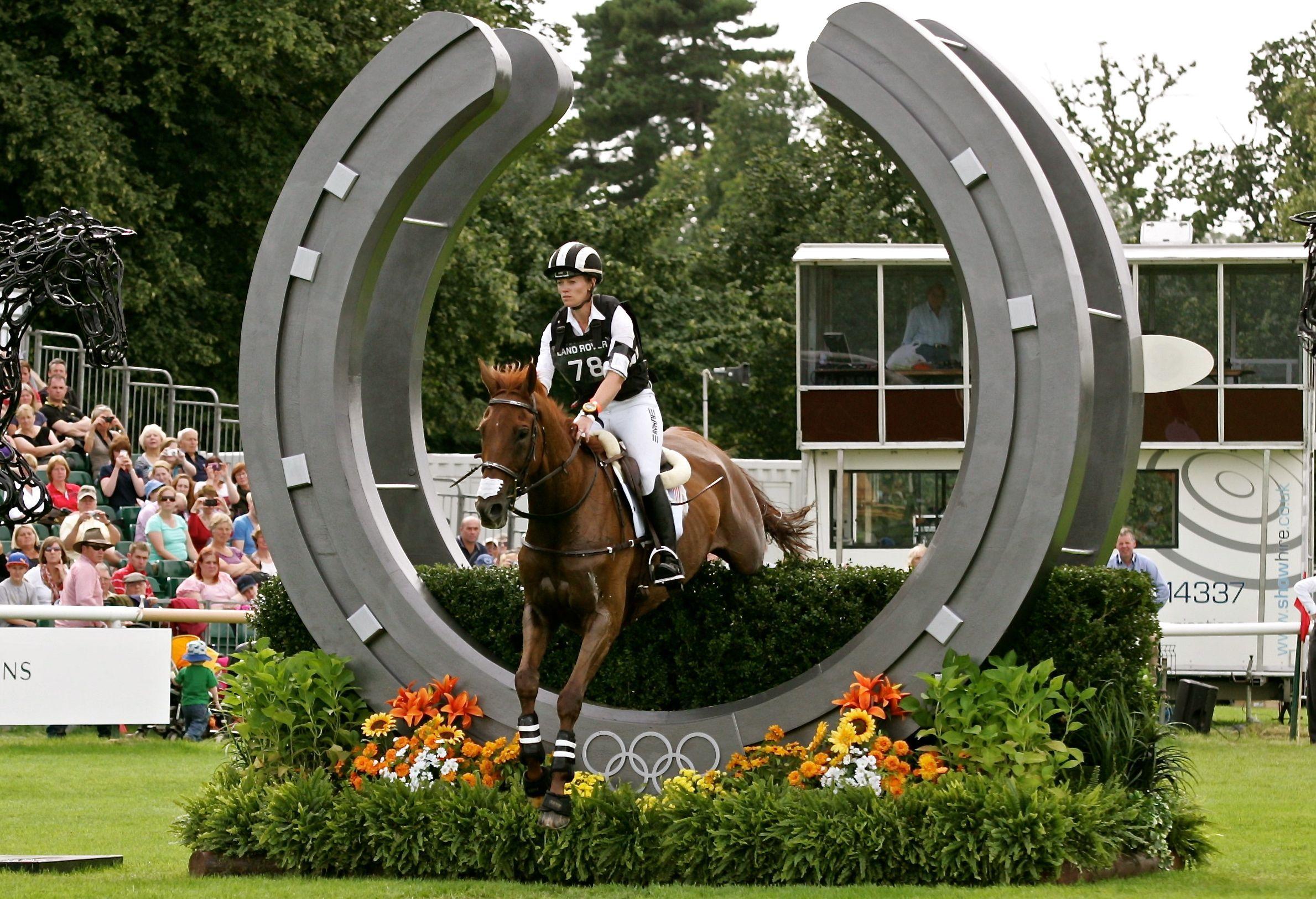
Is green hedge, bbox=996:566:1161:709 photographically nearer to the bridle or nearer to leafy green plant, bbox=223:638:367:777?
the bridle

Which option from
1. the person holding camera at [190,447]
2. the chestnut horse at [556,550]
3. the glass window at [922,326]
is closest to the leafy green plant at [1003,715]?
the chestnut horse at [556,550]

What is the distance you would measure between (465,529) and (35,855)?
283 inches

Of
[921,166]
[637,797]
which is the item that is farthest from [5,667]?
[921,166]

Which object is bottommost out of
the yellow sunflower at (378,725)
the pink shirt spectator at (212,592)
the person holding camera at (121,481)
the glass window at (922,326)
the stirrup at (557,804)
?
the stirrup at (557,804)

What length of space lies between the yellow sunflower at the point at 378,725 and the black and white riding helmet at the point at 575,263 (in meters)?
2.67

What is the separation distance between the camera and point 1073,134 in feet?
152

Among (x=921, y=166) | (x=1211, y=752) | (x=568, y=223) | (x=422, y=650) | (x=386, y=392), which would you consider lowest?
(x=1211, y=752)

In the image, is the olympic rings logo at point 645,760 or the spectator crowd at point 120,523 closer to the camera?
the olympic rings logo at point 645,760

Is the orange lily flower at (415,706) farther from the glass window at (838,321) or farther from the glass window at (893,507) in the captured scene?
the glass window at (838,321)

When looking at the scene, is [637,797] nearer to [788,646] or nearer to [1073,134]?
[788,646]

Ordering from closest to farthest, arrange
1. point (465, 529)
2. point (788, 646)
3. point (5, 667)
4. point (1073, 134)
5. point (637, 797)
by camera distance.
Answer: point (637, 797), point (788, 646), point (5, 667), point (465, 529), point (1073, 134)

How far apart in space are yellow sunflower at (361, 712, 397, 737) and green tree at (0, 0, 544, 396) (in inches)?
626

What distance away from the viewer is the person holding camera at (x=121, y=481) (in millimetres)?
17562

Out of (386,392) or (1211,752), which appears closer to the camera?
(386,392)
